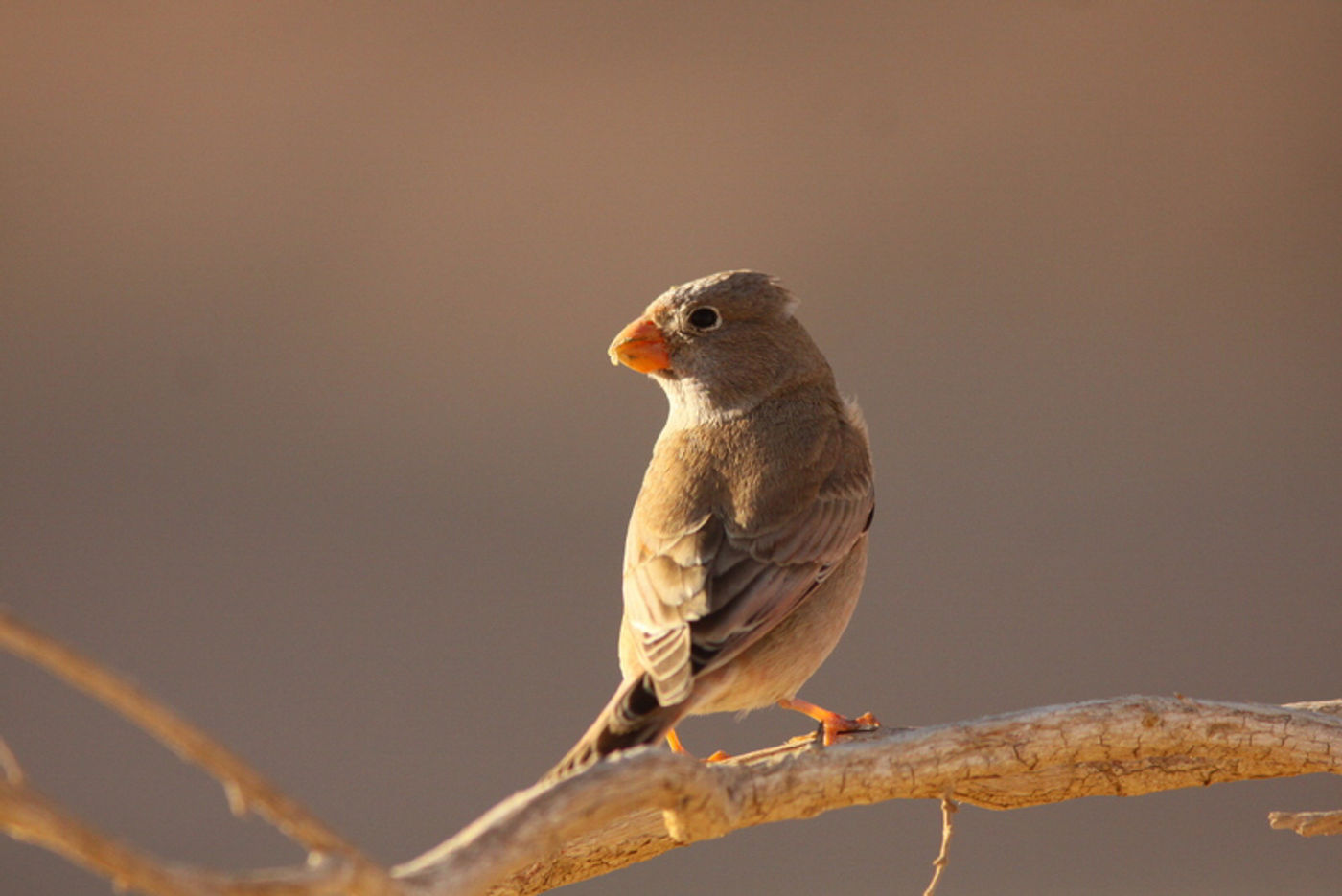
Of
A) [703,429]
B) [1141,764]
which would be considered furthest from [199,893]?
[703,429]

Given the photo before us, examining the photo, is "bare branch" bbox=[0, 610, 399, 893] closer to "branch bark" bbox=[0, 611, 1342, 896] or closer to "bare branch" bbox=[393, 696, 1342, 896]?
"branch bark" bbox=[0, 611, 1342, 896]

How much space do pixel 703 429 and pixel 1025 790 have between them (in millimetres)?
1404

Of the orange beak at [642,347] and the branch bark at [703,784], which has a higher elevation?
the orange beak at [642,347]

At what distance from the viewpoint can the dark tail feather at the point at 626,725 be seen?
266 centimetres

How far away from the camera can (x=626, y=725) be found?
275 cm

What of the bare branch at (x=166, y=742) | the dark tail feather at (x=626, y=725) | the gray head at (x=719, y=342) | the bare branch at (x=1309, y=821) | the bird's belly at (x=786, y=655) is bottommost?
the bare branch at (x=1309, y=821)

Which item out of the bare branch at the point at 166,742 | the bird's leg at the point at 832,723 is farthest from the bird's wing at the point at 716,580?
the bare branch at the point at 166,742

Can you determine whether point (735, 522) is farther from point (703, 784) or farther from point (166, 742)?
point (166, 742)

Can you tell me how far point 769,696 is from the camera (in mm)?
3389

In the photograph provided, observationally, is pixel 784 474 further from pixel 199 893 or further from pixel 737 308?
pixel 199 893

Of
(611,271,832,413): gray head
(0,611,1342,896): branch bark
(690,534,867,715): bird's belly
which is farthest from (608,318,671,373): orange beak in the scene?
(0,611,1342,896): branch bark

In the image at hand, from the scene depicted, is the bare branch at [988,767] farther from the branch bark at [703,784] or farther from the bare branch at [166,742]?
the bare branch at [166,742]

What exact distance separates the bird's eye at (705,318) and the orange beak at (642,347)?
10cm

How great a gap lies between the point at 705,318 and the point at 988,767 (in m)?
1.67
